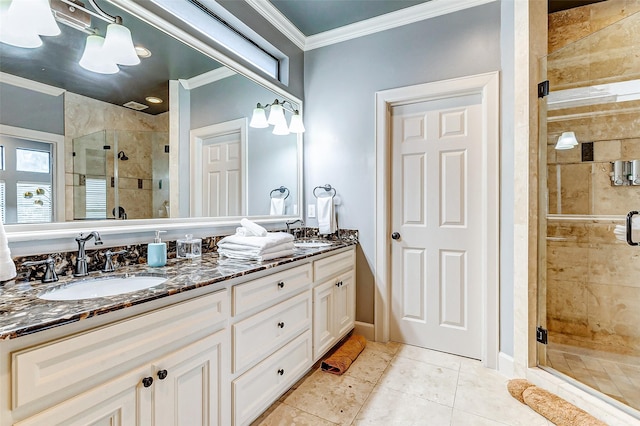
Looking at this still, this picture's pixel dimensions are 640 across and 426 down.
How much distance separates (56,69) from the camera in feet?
4.16

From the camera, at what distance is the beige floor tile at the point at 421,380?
6.00 feet

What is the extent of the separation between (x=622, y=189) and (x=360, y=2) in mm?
2326

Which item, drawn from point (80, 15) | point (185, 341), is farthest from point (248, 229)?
point (80, 15)

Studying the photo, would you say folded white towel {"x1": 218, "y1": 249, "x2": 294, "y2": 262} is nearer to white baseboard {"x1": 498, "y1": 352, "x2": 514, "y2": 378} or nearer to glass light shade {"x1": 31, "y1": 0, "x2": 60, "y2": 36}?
glass light shade {"x1": 31, "y1": 0, "x2": 60, "y2": 36}

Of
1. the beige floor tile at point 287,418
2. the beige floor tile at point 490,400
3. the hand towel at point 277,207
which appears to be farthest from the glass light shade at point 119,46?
the beige floor tile at point 490,400

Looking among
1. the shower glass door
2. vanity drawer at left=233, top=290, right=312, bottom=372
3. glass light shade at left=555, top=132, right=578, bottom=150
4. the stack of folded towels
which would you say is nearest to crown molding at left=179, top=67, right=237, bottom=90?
the stack of folded towels

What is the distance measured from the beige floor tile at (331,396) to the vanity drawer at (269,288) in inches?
25.2

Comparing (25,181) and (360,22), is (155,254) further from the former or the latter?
(360,22)

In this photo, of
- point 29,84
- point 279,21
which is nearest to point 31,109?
point 29,84

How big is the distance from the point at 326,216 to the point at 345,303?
28.8 inches

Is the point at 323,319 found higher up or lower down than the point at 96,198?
lower down

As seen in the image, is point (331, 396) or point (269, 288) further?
point (331, 396)

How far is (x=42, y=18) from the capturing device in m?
1.19

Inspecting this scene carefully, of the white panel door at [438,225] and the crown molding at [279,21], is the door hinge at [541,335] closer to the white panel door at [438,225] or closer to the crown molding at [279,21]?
the white panel door at [438,225]
